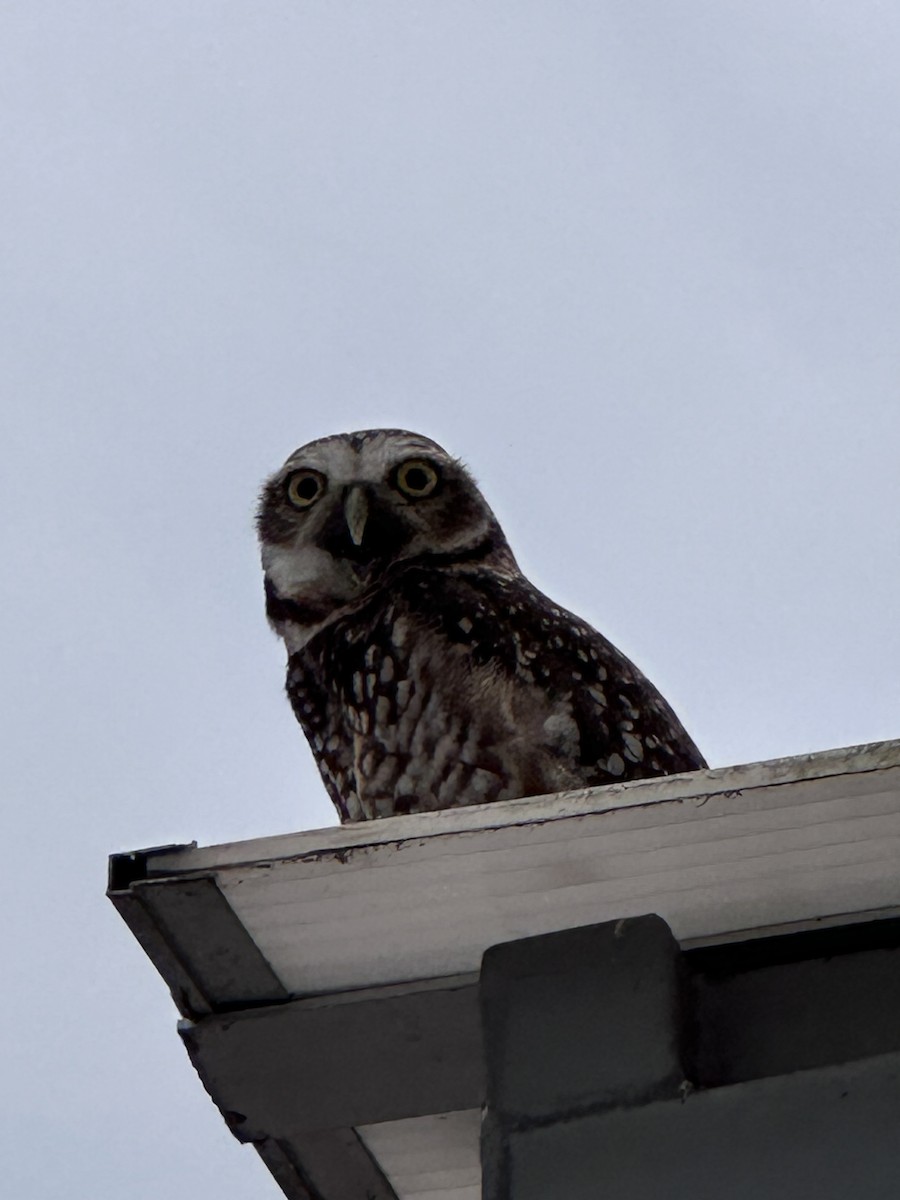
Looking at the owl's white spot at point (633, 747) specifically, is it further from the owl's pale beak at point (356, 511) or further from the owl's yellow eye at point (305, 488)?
the owl's yellow eye at point (305, 488)

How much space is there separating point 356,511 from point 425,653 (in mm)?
772

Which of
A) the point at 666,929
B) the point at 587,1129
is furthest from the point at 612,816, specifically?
the point at 587,1129

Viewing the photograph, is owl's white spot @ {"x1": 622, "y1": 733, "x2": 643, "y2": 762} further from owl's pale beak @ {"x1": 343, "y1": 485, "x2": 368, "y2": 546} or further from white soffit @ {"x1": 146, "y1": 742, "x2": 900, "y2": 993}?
white soffit @ {"x1": 146, "y1": 742, "x2": 900, "y2": 993}

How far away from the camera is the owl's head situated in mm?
5598

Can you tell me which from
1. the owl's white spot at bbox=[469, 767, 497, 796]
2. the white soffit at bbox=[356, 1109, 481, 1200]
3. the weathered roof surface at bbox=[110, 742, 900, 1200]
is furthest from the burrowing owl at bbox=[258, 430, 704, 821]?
Result: the weathered roof surface at bbox=[110, 742, 900, 1200]

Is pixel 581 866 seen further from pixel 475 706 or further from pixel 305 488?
pixel 305 488

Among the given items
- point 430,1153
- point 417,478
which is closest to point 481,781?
point 417,478

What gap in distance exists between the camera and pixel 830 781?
2727 mm

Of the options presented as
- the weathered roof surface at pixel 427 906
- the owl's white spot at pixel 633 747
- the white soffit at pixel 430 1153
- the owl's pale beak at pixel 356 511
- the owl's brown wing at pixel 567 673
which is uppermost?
the owl's pale beak at pixel 356 511

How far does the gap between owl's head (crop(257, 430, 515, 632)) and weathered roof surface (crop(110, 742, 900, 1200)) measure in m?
2.52

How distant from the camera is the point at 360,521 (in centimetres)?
558

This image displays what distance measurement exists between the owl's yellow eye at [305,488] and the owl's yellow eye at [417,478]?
240mm

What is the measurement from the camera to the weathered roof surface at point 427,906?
2795mm

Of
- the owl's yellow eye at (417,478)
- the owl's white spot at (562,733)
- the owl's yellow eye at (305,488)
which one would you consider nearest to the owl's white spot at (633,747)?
the owl's white spot at (562,733)
